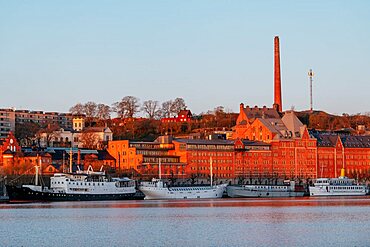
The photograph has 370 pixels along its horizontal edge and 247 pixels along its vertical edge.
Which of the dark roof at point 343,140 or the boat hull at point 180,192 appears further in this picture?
the dark roof at point 343,140

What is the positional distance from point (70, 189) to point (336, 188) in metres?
46.4

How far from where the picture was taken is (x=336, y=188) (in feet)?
468

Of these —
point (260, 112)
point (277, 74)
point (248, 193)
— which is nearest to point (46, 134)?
point (260, 112)

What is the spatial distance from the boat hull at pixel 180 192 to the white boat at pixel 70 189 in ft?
28.8

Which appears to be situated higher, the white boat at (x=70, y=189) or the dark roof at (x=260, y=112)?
the dark roof at (x=260, y=112)

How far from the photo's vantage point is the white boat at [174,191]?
130500 millimetres

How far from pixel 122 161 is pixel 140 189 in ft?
109

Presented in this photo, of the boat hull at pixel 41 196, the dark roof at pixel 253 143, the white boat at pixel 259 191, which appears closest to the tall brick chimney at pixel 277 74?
the dark roof at pixel 253 143

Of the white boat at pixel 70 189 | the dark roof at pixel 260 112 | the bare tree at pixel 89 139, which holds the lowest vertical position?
the white boat at pixel 70 189

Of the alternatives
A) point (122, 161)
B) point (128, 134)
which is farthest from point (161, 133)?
point (122, 161)

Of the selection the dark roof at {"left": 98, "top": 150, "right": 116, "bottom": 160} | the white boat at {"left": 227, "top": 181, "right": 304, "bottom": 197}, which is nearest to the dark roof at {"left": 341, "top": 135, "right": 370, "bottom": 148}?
the white boat at {"left": 227, "top": 181, "right": 304, "bottom": 197}

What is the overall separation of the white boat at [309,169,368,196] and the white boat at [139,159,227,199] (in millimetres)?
18855

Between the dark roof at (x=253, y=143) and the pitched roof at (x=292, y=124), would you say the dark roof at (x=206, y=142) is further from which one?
the pitched roof at (x=292, y=124)

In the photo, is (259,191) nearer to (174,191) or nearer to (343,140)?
(174,191)
